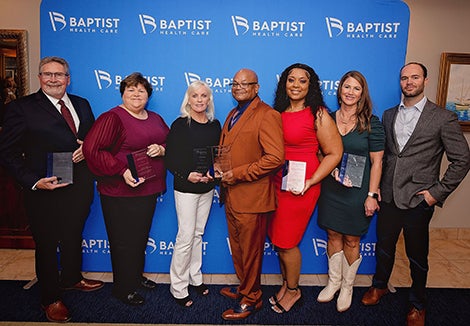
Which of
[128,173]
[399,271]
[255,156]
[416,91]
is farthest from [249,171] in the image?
[399,271]

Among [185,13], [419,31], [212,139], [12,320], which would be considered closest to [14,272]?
[12,320]

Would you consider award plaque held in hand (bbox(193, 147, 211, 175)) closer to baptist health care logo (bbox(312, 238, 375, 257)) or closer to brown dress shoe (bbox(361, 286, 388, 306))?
baptist health care logo (bbox(312, 238, 375, 257))

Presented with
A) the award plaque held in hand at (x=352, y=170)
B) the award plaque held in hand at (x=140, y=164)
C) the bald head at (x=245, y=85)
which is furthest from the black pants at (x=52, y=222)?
the award plaque held in hand at (x=352, y=170)

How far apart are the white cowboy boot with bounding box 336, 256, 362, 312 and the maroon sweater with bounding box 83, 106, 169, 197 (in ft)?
5.19

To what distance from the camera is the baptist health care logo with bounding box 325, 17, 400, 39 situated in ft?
10.0

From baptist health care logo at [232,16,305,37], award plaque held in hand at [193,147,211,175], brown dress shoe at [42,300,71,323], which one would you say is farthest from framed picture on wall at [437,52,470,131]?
brown dress shoe at [42,300,71,323]

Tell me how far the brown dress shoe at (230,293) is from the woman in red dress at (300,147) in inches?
20.0

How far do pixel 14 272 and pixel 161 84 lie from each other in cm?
226

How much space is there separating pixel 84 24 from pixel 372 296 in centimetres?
327

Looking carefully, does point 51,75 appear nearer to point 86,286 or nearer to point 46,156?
point 46,156

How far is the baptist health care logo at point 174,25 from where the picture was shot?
305cm

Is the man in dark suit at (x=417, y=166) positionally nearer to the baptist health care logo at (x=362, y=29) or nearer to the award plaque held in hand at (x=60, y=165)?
the baptist health care logo at (x=362, y=29)

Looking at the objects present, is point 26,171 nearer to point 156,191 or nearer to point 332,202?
point 156,191

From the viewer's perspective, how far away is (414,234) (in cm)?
265
